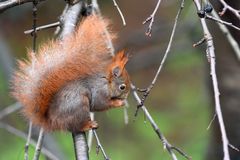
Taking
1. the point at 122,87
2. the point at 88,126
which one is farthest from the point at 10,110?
the point at 88,126

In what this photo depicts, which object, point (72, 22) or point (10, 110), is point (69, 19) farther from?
point (10, 110)

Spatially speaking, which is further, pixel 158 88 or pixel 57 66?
pixel 158 88

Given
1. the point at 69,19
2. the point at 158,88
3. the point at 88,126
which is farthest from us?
the point at 158,88

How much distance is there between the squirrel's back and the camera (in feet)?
7.45

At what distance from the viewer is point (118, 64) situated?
7.84ft

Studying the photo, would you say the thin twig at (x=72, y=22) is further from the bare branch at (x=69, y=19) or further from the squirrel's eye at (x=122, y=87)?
the squirrel's eye at (x=122, y=87)

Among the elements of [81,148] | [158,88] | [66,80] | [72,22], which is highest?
[72,22]

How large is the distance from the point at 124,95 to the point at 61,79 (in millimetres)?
290

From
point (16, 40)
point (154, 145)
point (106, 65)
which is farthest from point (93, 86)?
point (16, 40)

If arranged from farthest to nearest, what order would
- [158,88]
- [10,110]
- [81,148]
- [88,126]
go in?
[158,88] → [10,110] → [88,126] → [81,148]

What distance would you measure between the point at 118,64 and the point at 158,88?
550 cm

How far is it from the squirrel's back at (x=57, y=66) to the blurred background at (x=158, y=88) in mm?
1264

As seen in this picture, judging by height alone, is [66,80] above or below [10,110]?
above

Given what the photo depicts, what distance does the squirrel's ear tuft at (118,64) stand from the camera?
94.0 inches
